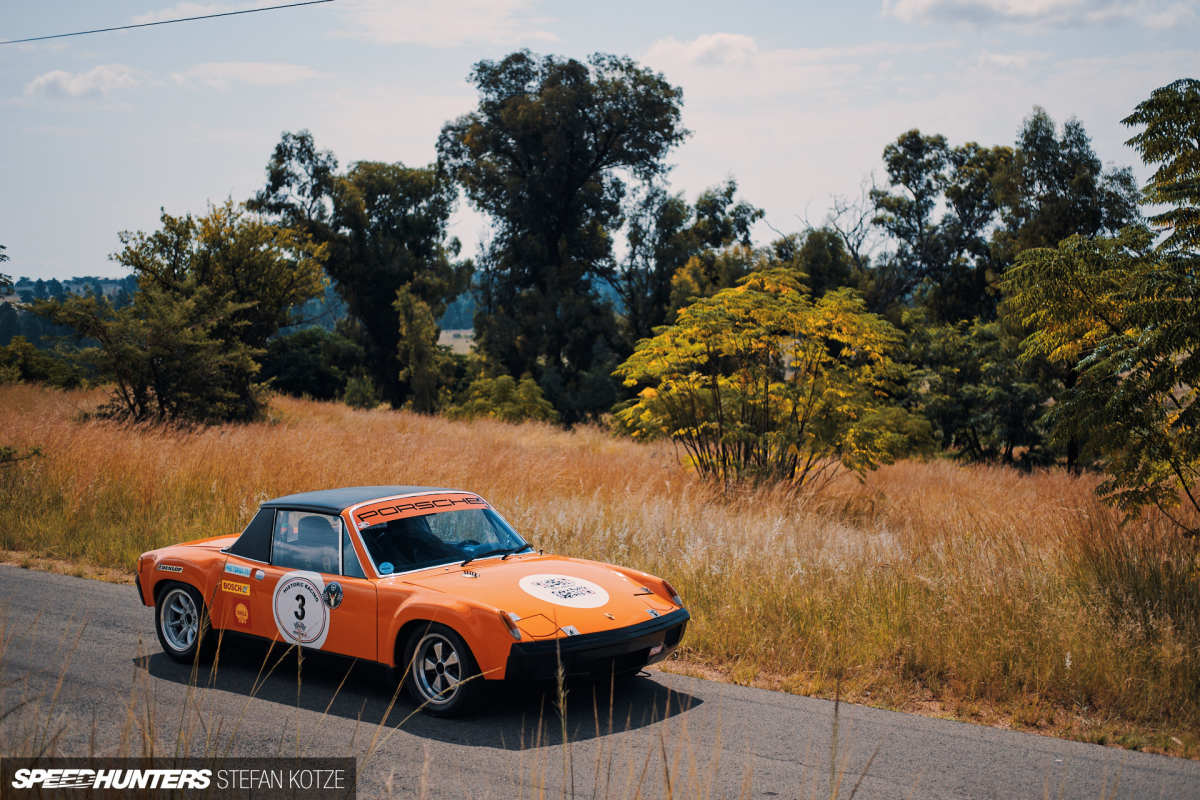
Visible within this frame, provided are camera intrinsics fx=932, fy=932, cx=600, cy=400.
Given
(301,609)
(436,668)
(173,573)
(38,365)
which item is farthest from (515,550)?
(38,365)

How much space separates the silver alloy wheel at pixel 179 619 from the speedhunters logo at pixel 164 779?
9.02 feet

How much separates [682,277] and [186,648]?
3919cm

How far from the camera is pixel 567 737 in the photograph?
561 centimetres

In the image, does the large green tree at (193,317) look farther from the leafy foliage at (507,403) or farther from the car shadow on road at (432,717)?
the car shadow on road at (432,717)

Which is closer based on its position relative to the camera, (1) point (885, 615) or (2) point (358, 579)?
(2) point (358, 579)

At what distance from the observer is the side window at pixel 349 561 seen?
257 inches

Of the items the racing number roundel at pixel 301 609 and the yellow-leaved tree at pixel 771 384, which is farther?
the yellow-leaved tree at pixel 771 384

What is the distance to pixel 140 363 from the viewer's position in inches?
1010

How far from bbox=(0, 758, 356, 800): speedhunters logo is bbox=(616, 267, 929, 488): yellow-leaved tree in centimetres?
1146

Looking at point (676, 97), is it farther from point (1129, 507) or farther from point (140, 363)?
point (1129, 507)

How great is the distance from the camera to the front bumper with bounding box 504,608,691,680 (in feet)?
18.6

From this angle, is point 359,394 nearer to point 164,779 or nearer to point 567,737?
point 567,737

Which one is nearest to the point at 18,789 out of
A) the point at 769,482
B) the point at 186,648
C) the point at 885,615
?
the point at 186,648

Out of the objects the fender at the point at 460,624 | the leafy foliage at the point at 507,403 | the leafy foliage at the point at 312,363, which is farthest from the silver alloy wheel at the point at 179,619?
the leafy foliage at the point at 312,363
